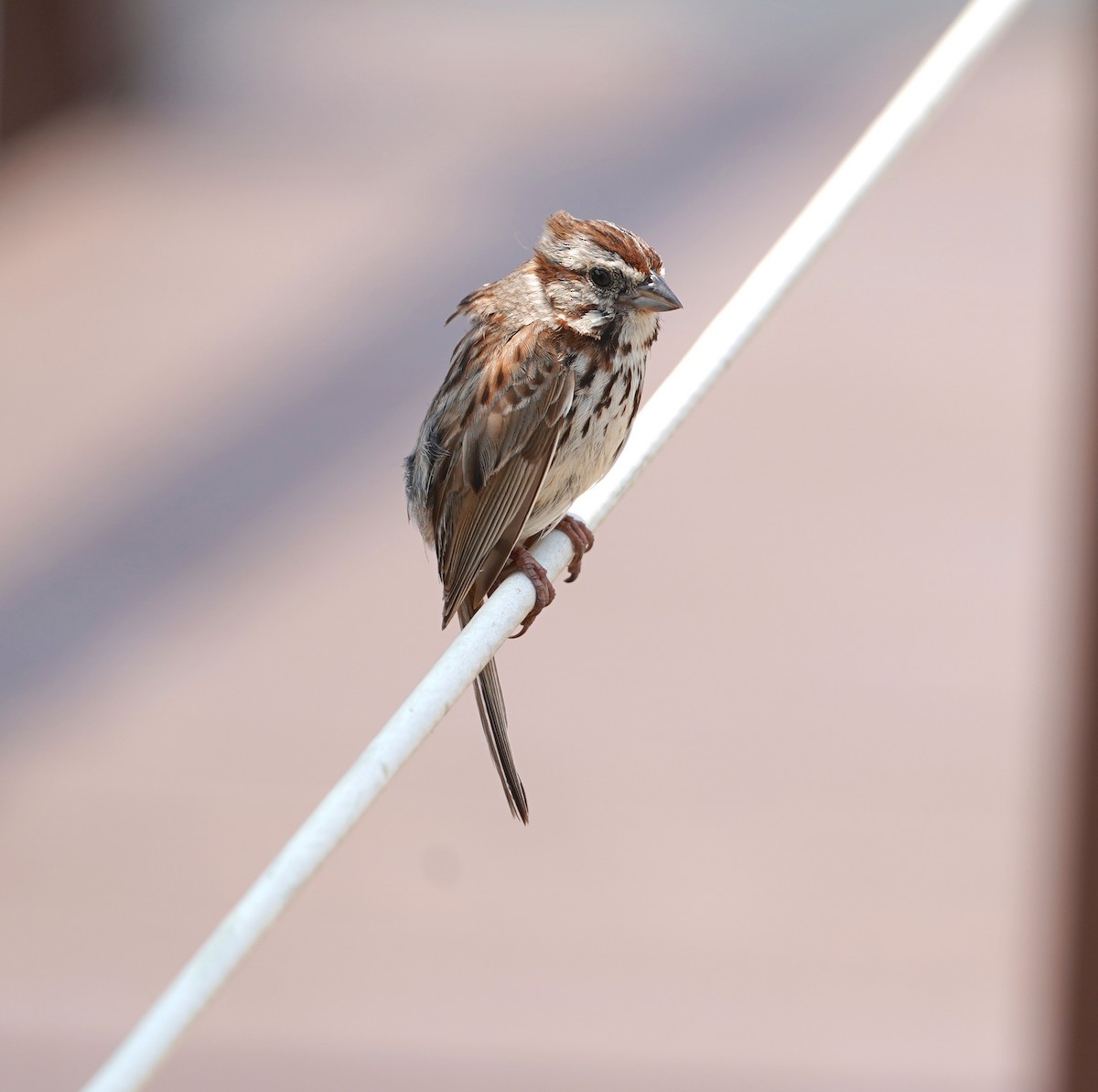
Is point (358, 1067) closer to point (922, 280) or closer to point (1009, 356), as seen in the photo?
point (1009, 356)

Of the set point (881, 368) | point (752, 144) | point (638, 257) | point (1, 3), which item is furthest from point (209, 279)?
point (638, 257)

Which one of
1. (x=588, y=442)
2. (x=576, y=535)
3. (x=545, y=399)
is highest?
(x=545, y=399)

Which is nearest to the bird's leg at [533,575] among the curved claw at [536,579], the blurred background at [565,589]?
the curved claw at [536,579]

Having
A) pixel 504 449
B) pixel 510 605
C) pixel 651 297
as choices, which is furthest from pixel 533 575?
pixel 510 605

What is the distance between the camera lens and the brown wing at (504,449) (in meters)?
2.73

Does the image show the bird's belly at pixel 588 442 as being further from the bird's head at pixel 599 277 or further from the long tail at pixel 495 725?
the long tail at pixel 495 725

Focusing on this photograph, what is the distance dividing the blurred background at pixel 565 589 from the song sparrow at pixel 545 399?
116 cm

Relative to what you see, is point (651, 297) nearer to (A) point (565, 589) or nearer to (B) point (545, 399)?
(B) point (545, 399)

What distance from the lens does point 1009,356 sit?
22.9 feet

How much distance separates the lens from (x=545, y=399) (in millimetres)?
2723

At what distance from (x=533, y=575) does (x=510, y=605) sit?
2.59 ft

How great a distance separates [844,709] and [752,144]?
2.66 metres

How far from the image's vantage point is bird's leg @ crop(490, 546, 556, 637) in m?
2.52

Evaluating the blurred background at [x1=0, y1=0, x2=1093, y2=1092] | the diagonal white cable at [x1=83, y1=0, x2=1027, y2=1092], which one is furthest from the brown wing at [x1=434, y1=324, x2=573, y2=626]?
the blurred background at [x1=0, y1=0, x2=1093, y2=1092]
